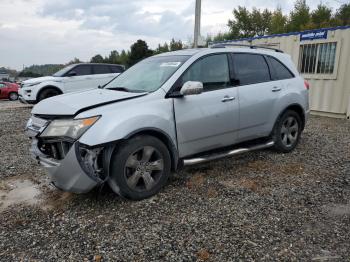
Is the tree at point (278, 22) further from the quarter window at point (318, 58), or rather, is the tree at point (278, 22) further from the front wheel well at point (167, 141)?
the front wheel well at point (167, 141)

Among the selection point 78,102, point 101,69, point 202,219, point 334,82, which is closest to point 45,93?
point 101,69

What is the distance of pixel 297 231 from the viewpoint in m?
2.93

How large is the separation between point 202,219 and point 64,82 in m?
10.1

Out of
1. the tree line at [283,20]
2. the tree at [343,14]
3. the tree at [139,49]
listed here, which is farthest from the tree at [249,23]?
the tree at [139,49]

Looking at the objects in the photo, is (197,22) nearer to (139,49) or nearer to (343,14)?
(343,14)

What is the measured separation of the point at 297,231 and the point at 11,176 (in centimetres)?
392

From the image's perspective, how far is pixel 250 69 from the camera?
15.3ft

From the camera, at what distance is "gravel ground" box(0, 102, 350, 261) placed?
2660 mm

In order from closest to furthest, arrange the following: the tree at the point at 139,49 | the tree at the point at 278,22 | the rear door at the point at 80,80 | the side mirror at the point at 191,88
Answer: the side mirror at the point at 191,88 < the rear door at the point at 80,80 < the tree at the point at 278,22 < the tree at the point at 139,49

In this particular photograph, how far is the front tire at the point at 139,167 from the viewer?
3302 millimetres

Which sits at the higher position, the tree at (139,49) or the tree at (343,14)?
the tree at (343,14)

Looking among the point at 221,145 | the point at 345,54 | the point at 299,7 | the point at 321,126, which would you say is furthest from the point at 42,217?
the point at 299,7

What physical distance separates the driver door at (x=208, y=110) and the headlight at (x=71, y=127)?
1064 millimetres

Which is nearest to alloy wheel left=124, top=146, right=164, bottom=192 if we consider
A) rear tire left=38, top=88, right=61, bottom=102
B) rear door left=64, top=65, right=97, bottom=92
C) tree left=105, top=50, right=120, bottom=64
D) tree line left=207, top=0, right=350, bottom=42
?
rear door left=64, top=65, right=97, bottom=92
